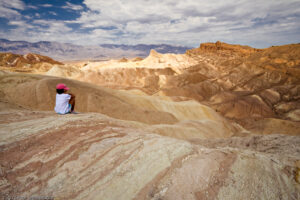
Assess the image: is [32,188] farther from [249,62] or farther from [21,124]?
[249,62]

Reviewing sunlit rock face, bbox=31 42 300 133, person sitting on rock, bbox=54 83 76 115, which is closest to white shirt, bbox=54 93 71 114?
person sitting on rock, bbox=54 83 76 115

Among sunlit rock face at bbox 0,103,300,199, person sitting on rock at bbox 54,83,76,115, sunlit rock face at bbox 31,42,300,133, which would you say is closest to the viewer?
sunlit rock face at bbox 0,103,300,199

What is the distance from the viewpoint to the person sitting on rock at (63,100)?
175 inches

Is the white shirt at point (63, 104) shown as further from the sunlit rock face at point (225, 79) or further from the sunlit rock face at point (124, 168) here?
the sunlit rock face at point (225, 79)

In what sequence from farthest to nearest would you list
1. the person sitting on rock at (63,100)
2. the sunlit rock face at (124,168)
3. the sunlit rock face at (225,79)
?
1. the sunlit rock face at (225,79)
2. the person sitting on rock at (63,100)
3. the sunlit rock face at (124,168)

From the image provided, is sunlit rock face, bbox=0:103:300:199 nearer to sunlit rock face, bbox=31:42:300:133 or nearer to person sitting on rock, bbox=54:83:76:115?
person sitting on rock, bbox=54:83:76:115

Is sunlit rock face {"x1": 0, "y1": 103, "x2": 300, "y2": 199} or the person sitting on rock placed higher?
the person sitting on rock

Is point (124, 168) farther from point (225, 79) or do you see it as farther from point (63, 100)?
point (225, 79)

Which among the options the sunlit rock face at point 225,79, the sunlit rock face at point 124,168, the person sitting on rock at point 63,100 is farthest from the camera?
the sunlit rock face at point 225,79

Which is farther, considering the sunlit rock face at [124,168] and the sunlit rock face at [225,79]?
the sunlit rock face at [225,79]

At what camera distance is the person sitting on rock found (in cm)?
443

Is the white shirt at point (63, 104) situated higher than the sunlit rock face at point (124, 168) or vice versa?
the white shirt at point (63, 104)

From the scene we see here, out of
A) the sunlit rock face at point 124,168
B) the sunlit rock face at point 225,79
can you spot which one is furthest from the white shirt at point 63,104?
the sunlit rock face at point 225,79

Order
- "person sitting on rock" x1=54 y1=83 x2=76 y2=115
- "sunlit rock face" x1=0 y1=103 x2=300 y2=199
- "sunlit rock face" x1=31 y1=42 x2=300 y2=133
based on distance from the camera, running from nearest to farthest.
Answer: "sunlit rock face" x1=0 y1=103 x2=300 y2=199 < "person sitting on rock" x1=54 y1=83 x2=76 y2=115 < "sunlit rock face" x1=31 y1=42 x2=300 y2=133
